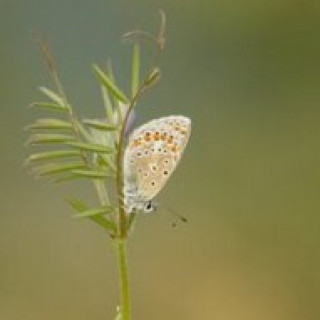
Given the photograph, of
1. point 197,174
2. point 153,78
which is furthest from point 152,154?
point 197,174

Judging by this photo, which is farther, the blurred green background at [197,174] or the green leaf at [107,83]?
the blurred green background at [197,174]

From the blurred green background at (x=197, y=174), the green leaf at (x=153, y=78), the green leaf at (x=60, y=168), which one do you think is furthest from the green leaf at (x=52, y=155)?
the blurred green background at (x=197, y=174)

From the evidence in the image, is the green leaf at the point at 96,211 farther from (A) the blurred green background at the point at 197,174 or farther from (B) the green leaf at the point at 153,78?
(A) the blurred green background at the point at 197,174

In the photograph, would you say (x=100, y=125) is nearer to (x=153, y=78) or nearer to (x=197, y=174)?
(x=153, y=78)

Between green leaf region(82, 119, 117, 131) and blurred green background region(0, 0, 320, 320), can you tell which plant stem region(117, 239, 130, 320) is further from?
blurred green background region(0, 0, 320, 320)

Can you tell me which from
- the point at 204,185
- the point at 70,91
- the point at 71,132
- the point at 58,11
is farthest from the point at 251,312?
the point at 71,132

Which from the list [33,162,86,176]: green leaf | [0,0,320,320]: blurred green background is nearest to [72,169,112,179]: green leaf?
[33,162,86,176]: green leaf

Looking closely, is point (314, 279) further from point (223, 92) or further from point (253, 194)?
point (223, 92)
